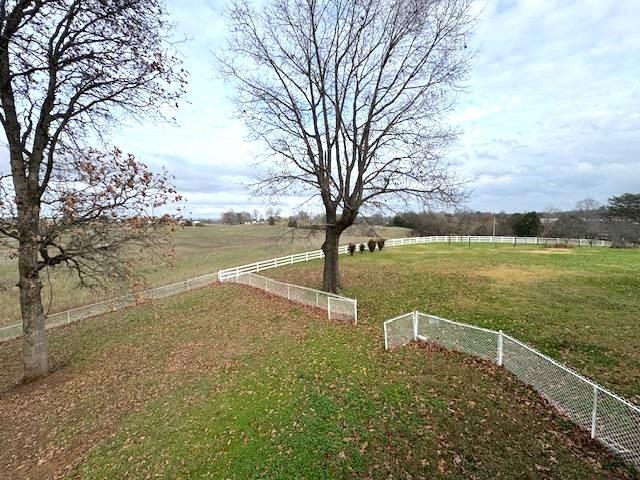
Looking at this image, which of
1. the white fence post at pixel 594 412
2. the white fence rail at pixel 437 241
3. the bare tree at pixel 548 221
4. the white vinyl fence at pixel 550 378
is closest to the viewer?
the white vinyl fence at pixel 550 378

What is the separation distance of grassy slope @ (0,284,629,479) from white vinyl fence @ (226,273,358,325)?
45.8 inches

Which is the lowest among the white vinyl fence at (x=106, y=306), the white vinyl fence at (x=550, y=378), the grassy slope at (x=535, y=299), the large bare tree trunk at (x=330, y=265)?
the white vinyl fence at (x=106, y=306)

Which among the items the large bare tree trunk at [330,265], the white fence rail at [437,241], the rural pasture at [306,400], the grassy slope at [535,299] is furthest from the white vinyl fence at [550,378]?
the white fence rail at [437,241]

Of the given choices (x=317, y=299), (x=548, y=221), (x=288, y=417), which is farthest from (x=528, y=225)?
(x=288, y=417)

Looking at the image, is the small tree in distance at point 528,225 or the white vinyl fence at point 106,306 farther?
the small tree in distance at point 528,225

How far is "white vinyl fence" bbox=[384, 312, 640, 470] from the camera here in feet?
15.9

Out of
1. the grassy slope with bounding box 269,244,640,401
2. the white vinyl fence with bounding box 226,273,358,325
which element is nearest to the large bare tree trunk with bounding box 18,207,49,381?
the white vinyl fence with bounding box 226,273,358,325

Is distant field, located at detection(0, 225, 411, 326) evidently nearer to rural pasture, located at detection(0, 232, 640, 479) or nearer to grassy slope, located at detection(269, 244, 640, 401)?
rural pasture, located at detection(0, 232, 640, 479)

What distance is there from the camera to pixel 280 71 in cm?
1357

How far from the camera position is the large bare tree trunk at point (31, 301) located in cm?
804

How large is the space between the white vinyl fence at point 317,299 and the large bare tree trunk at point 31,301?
8.62 meters

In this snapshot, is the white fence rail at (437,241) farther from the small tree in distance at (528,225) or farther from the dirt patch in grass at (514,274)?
the dirt patch in grass at (514,274)

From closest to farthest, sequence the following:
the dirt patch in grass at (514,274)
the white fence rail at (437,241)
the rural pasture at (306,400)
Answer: the rural pasture at (306,400) < the dirt patch in grass at (514,274) < the white fence rail at (437,241)

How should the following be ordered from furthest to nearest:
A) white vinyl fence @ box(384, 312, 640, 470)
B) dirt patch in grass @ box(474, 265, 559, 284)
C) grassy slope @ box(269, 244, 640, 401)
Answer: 1. dirt patch in grass @ box(474, 265, 559, 284)
2. grassy slope @ box(269, 244, 640, 401)
3. white vinyl fence @ box(384, 312, 640, 470)
